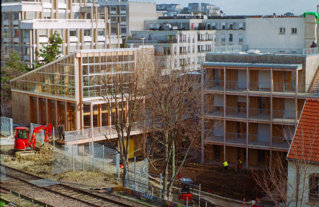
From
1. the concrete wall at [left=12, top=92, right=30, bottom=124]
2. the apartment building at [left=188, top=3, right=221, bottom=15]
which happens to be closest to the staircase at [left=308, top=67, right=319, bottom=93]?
the concrete wall at [left=12, top=92, right=30, bottom=124]

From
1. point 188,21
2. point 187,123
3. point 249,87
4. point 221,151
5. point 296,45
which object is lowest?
point 221,151

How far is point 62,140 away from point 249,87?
1615 cm

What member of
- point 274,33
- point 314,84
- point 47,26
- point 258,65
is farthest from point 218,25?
point 258,65

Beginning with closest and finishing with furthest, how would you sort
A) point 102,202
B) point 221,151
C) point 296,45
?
point 102,202, point 221,151, point 296,45

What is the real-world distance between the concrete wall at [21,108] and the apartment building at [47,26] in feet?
54.5

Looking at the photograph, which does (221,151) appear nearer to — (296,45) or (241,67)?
(241,67)

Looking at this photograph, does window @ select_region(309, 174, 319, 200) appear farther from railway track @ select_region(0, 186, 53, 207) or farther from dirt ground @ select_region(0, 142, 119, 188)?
railway track @ select_region(0, 186, 53, 207)

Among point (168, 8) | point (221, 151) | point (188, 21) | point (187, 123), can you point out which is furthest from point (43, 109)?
point (168, 8)

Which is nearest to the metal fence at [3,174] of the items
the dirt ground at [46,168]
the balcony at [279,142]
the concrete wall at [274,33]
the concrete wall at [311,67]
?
the dirt ground at [46,168]

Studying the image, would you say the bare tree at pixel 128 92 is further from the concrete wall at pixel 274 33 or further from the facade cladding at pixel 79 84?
the concrete wall at pixel 274 33

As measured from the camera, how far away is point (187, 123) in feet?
131

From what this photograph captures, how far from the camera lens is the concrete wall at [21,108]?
45.0 m

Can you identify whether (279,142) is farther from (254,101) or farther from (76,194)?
(76,194)

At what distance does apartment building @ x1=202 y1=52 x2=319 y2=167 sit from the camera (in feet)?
124
